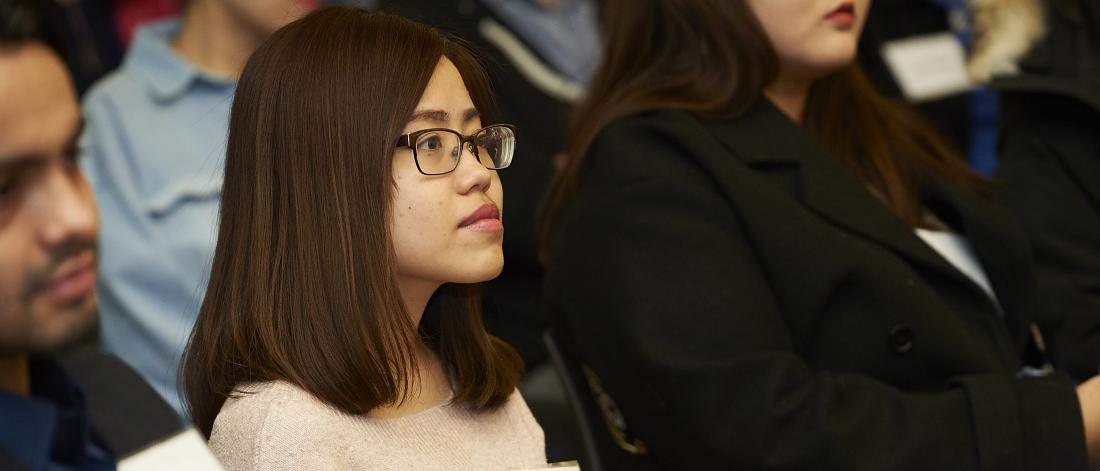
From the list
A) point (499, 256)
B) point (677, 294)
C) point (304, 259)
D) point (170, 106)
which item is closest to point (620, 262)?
point (677, 294)

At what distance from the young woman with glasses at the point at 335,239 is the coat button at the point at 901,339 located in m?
0.72

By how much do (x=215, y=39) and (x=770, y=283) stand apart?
1311mm

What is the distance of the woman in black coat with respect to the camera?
1793 mm

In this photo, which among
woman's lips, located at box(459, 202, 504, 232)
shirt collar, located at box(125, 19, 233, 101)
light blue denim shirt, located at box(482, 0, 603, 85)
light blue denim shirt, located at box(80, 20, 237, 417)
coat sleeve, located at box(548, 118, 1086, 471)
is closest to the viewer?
woman's lips, located at box(459, 202, 504, 232)

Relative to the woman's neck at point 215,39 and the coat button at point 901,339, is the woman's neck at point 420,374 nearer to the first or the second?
the coat button at point 901,339

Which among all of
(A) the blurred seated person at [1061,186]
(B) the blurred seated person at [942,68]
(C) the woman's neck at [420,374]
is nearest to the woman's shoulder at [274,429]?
(C) the woman's neck at [420,374]

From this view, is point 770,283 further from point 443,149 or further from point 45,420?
point 45,420

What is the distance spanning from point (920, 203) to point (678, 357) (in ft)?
2.61

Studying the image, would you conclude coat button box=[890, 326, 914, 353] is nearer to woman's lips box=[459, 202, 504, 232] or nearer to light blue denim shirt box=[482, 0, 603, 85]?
woman's lips box=[459, 202, 504, 232]

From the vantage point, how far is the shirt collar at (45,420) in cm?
104

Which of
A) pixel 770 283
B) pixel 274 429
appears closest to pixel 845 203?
pixel 770 283

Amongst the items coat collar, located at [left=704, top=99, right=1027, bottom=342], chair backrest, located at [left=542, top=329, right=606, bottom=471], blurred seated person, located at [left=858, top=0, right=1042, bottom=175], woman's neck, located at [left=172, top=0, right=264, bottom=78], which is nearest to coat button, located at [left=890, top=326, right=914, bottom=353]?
coat collar, located at [left=704, top=99, right=1027, bottom=342]

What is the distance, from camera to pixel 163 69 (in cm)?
263

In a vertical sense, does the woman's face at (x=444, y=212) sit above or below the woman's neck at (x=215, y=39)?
above
